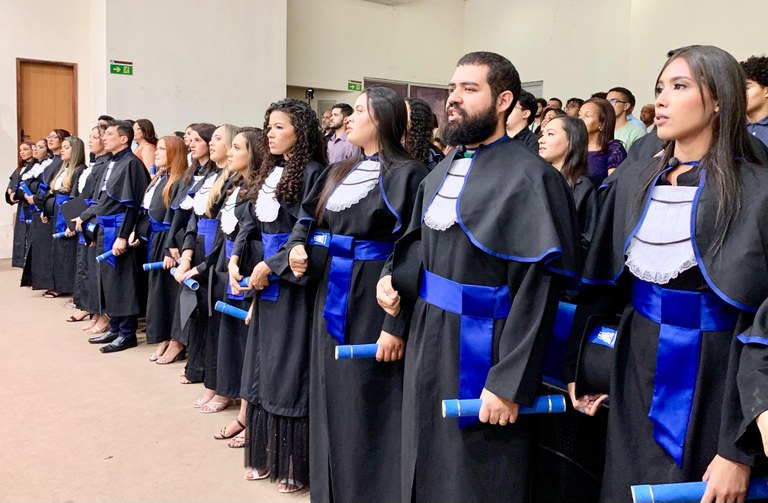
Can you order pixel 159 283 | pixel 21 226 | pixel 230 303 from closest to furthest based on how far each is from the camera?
pixel 230 303 → pixel 159 283 → pixel 21 226

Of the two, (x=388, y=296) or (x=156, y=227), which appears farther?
(x=156, y=227)

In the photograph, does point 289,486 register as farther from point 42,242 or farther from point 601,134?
point 42,242

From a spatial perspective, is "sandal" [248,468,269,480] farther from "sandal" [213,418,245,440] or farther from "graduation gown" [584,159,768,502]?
"graduation gown" [584,159,768,502]

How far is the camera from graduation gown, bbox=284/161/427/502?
2.44m

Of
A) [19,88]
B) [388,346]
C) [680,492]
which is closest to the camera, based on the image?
[680,492]

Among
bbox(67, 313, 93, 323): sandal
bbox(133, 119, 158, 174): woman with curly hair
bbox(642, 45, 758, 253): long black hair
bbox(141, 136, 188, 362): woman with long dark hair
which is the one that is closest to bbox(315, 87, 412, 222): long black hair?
bbox(642, 45, 758, 253): long black hair

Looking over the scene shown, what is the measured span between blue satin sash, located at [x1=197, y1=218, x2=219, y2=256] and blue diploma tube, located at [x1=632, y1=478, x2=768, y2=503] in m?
2.98

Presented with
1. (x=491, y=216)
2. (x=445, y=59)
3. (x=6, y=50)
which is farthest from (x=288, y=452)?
(x=445, y=59)

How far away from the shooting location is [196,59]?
933cm

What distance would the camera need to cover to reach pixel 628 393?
1663 millimetres

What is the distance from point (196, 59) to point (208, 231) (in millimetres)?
6203

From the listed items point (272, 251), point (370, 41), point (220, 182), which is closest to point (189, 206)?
point (220, 182)

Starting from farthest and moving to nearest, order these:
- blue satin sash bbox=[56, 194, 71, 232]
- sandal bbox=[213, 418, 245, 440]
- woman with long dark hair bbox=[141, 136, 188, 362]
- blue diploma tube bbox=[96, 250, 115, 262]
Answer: blue satin sash bbox=[56, 194, 71, 232]
blue diploma tube bbox=[96, 250, 115, 262]
woman with long dark hair bbox=[141, 136, 188, 362]
sandal bbox=[213, 418, 245, 440]

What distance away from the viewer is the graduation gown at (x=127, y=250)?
503cm
